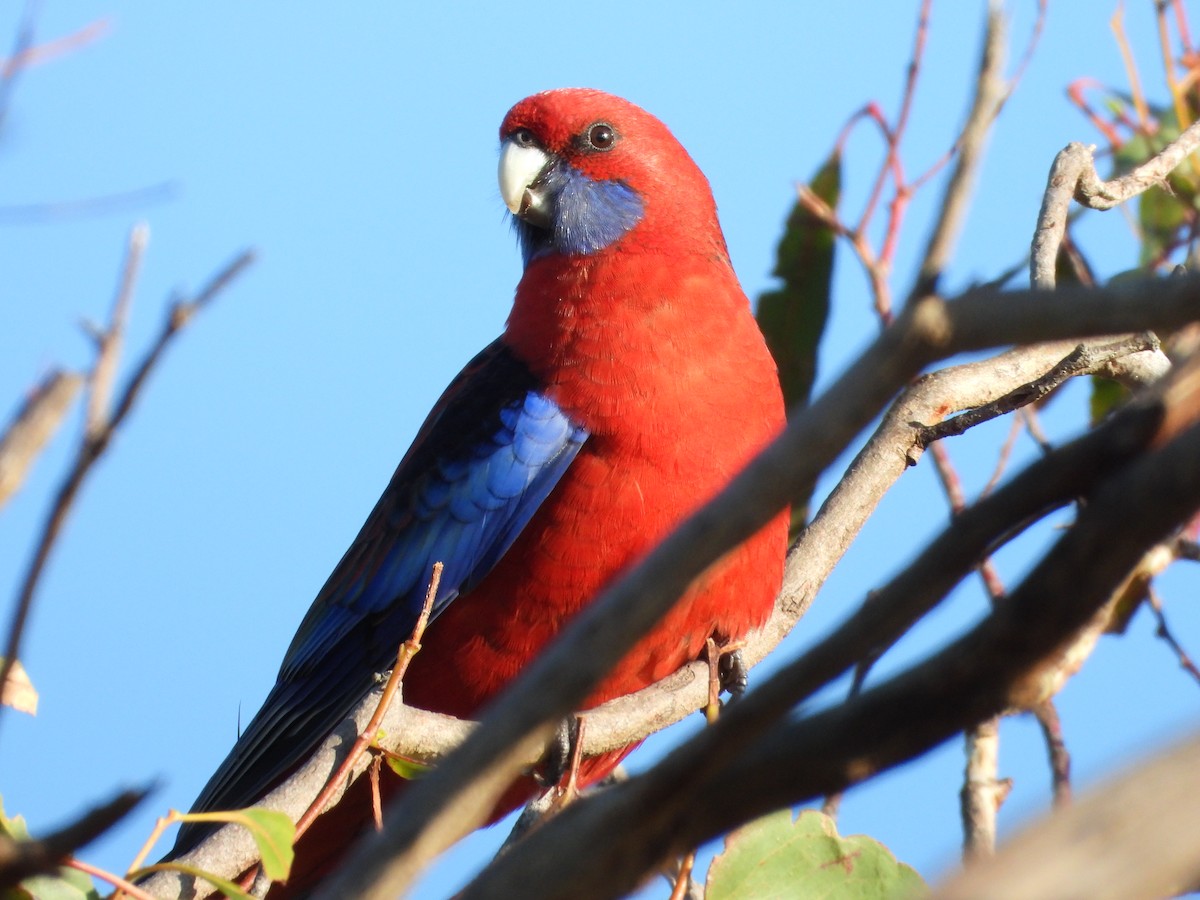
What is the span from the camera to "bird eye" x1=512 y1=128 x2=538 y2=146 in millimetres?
4145

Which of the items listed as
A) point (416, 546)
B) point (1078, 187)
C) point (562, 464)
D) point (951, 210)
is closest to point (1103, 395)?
point (1078, 187)

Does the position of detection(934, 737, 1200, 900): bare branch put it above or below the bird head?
below

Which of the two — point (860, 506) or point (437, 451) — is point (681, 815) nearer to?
point (860, 506)

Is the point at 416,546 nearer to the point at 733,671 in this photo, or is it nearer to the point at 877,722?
the point at 733,671

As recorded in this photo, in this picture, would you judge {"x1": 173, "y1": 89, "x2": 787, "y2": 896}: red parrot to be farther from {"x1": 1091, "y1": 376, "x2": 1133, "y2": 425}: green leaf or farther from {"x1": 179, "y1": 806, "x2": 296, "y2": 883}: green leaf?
{"x1": 179, "y1": 806, "x2": 296, "y2": 883}: green leaf

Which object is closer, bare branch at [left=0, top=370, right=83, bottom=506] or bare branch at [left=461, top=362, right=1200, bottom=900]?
bare branch at [left=461, top=362, right=1200, bottom=900]

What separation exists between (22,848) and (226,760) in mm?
2779

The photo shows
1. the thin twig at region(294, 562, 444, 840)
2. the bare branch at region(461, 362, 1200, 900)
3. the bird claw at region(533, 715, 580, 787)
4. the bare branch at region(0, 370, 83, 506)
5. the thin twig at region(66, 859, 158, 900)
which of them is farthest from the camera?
the bird claw at region(533, 715, 580, 787)

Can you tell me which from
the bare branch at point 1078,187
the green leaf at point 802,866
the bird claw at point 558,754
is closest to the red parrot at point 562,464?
the bird claw at point 558,754

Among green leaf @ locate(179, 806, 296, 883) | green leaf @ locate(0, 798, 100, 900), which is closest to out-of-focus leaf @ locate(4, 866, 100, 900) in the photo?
green leaf @ locate(0, 798, 100, 900)

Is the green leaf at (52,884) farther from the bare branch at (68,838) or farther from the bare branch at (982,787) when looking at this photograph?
the bare branch at (982,787)

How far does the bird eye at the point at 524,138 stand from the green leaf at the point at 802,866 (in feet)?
7.82

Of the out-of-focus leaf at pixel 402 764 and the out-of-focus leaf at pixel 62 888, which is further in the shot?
the out-of-focus leaf at pixel 402 764

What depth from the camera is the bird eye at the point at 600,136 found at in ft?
13.2
